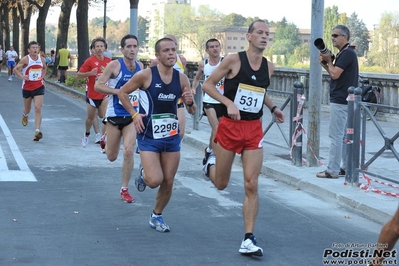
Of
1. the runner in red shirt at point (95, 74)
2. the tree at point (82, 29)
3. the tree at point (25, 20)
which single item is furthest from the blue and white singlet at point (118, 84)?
the tree at point (25, 20)

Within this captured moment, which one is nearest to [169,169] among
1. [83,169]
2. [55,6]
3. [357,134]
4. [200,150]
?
[357,134]

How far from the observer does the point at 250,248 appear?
652cm

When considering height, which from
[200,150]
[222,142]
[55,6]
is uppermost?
[55,6]

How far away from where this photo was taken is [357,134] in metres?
9.71

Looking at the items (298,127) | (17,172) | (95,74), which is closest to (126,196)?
(17,172)

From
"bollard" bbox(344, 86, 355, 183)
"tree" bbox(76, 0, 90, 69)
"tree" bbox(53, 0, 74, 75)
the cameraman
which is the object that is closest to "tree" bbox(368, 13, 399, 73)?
"tree" bbox(53, 0, 74, 75)

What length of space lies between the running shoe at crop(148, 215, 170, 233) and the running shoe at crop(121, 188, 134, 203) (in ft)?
4.44

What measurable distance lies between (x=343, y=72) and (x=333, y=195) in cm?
172

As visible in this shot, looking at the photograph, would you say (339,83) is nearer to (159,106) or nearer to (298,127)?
(298,127)

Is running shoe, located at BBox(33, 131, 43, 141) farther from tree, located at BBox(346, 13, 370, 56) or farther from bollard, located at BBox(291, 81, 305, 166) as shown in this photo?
tree, located at BBox(346, 13, 370, 56)

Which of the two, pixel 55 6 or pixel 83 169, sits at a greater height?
pixel 55 6

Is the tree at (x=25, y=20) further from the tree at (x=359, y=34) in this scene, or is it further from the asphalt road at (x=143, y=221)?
the asphalt road at (x=143, y=221)

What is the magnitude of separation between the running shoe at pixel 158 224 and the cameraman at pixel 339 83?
139 inches

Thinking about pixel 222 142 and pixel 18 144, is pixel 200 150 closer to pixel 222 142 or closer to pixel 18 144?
pixel 18 144
